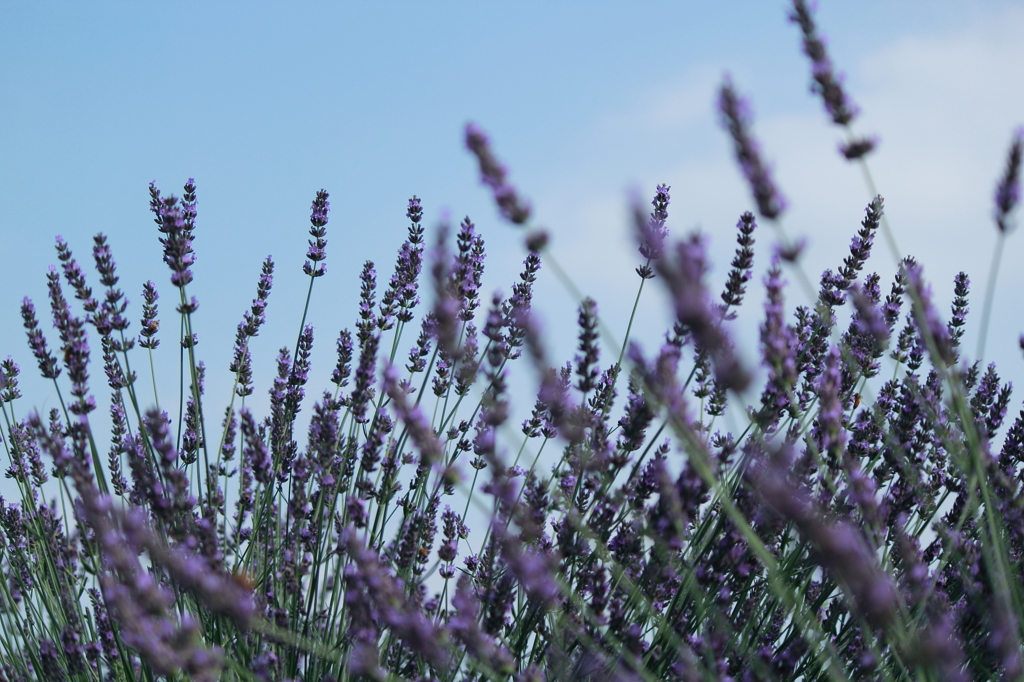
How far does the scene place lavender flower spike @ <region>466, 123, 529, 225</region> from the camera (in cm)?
169

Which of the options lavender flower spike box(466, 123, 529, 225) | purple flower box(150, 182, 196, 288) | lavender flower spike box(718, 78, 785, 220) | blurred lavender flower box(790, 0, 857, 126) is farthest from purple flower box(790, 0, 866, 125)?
purple flower box(150, 182, 196, 288)

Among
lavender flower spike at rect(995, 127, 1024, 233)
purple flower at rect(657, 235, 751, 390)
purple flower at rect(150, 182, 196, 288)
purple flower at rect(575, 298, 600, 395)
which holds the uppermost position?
purple flower at rect(150, 182, 196, 288)

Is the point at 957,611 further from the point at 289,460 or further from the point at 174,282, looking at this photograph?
the point at 174,282

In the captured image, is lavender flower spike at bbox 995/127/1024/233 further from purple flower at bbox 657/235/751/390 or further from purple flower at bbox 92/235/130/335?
purple flower at bbox 92/235/130/335

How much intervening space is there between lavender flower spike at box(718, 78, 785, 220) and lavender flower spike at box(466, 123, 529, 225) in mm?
363

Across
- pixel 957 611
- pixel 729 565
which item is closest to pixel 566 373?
pixel 729 565

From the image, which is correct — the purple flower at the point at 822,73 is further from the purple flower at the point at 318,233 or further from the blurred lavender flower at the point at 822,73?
the purple flower at the point at 318,233

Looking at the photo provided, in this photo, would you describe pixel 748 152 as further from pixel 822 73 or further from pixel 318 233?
pixel 318 233

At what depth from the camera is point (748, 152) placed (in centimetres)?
162

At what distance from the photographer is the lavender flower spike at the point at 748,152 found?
5.25ft

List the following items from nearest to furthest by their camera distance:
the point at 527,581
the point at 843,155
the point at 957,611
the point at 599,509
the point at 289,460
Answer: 1. the point at 527,581
2. the point at 843,155
3. the point at 599,509
4. the point at 957,611
5. the point at 289,460

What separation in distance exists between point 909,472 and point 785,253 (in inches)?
30.4

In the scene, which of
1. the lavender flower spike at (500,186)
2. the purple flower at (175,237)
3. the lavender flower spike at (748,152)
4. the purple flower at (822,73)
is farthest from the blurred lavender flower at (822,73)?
the purple flower at (175,237)

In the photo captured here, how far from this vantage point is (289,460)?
2736mm
